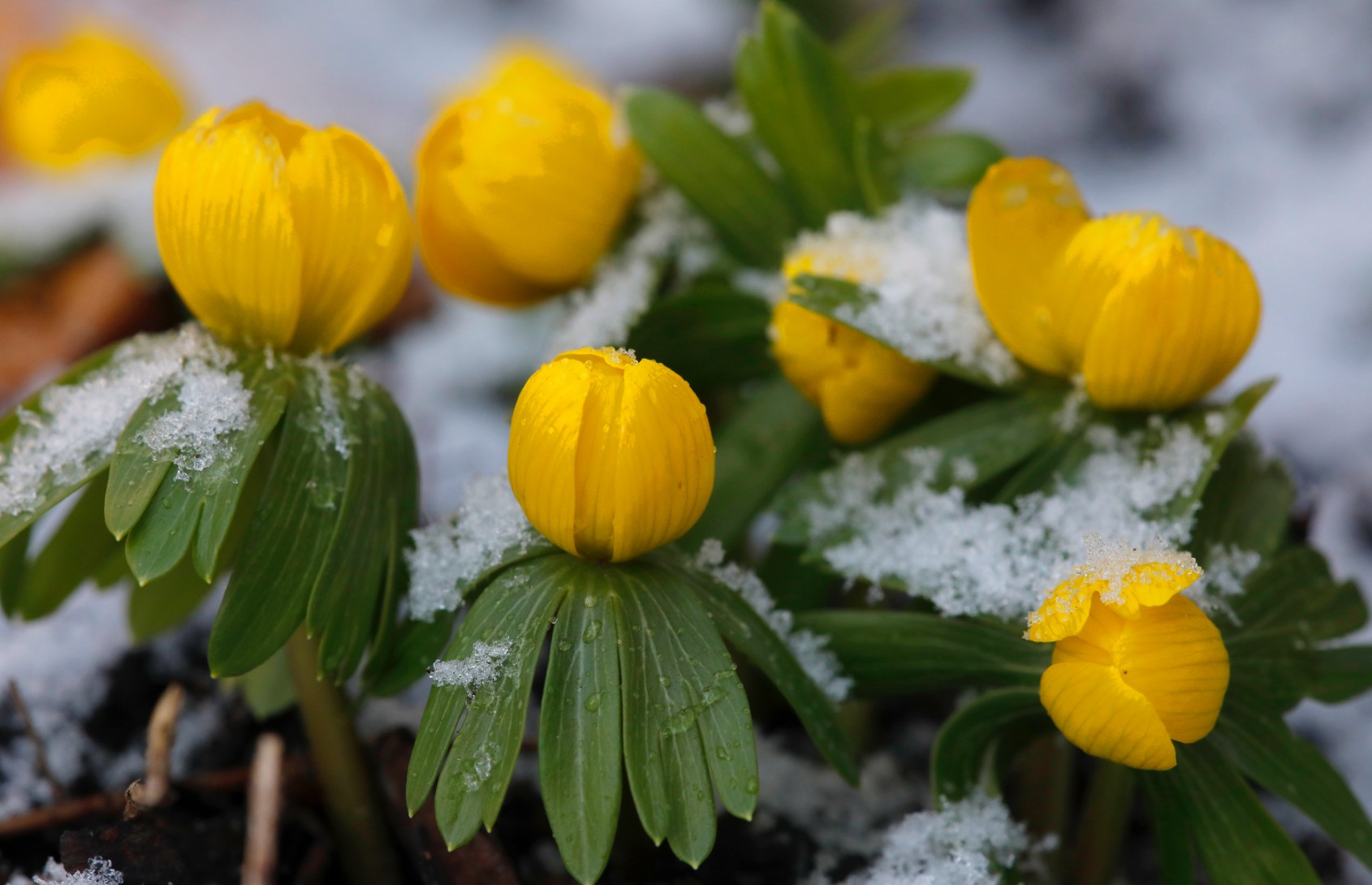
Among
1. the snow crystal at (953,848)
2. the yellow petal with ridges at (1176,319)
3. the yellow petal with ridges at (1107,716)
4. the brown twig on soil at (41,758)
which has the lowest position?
the brown twig on soil at (41,758)

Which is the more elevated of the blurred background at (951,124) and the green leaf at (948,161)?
the green leaf at (948,161)

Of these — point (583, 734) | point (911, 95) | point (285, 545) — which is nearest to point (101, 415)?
point (285, 545)

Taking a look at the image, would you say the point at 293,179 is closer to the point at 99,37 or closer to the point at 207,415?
the point at 207,415

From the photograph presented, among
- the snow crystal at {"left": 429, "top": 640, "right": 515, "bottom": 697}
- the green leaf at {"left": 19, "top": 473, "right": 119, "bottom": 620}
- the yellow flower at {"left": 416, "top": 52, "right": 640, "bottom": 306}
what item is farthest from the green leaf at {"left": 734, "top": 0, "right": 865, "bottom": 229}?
the green leaf at {"left": 19, "top": 473, "right": 119, "bottom": 620}

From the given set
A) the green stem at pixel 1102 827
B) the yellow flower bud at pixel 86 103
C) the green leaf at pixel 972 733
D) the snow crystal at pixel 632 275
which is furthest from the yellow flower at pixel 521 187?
the yellow flower bud at pixel 86 103

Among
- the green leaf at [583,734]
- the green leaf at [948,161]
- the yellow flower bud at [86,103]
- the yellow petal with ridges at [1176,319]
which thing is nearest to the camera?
the green leaf at [583,734]

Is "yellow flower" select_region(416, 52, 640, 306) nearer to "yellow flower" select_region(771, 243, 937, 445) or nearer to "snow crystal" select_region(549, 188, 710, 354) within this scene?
"snow crystal" select_region(549, 188, 710, 354)

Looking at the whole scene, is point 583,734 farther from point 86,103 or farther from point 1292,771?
point 86,103

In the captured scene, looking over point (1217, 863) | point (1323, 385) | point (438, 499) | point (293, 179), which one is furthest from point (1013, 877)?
point (1323, 385)

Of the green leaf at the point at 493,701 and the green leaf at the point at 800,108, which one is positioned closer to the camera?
the green leaf at the point at 493,701

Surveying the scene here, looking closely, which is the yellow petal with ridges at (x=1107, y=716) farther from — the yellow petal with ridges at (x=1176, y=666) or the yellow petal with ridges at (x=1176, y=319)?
the yellow petal with ridges at (x=1176, y=319)
